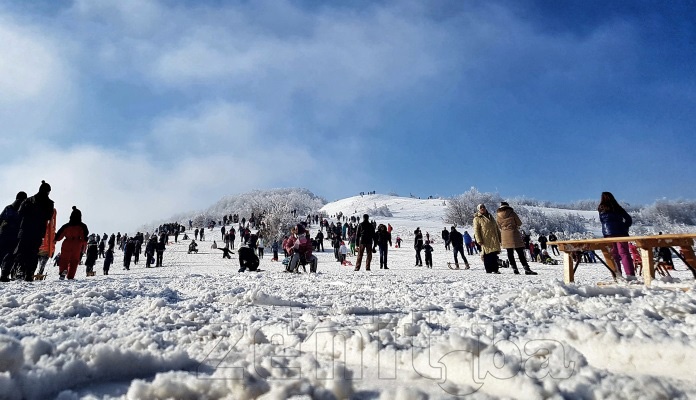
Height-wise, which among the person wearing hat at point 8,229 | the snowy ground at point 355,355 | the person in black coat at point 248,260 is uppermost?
the person wearing hat at point 8,229

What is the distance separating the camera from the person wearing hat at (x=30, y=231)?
6.51 meters

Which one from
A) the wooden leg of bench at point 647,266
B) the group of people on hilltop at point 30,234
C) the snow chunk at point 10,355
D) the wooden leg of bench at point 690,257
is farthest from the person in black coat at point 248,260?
the snow chunk at point 10,355

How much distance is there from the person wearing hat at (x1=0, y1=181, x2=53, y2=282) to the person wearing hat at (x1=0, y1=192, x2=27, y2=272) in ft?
1.35

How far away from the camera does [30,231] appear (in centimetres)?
667

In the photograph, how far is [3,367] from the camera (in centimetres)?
163

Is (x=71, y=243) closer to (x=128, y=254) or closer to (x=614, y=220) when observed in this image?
(x=614, y=220)

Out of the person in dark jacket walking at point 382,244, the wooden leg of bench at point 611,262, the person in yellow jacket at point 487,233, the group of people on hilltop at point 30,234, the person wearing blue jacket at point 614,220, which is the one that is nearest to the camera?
the wooden leg of bench at point 611,262

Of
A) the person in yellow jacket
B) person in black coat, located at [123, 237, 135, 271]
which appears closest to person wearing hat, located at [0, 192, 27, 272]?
the person in yellow jacket

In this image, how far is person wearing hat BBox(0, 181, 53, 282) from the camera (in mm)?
6512

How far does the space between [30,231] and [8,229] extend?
3.12 feet

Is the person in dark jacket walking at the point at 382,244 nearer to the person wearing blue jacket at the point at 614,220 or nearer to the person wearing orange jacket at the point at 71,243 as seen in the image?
the person wearing blue jacket at the point at 614,220

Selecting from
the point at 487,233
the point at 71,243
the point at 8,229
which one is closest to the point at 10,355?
the point at 71,243

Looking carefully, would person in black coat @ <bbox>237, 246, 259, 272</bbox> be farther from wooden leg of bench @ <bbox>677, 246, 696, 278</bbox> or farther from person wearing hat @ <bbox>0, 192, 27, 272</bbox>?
wooden leg of bench @ <bbox>677, 246, 696, 278</bbox>

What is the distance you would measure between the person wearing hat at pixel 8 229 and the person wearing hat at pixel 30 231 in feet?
1.35
